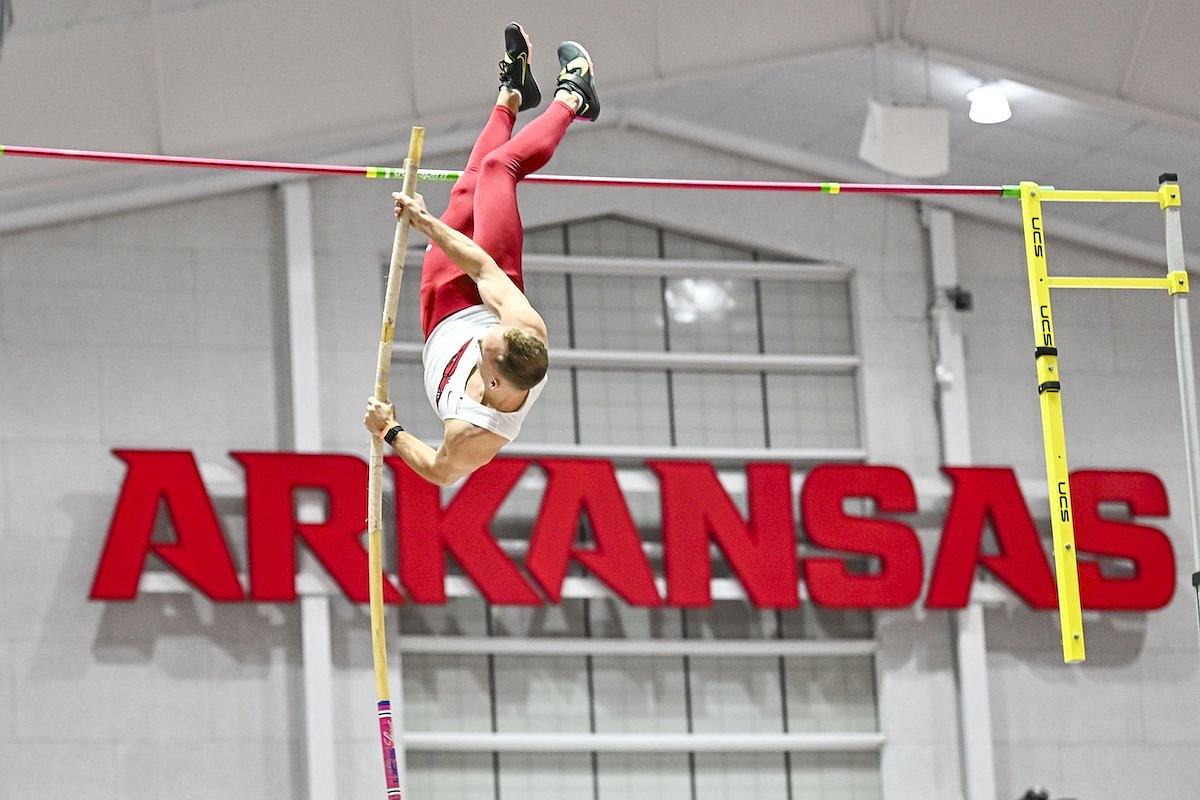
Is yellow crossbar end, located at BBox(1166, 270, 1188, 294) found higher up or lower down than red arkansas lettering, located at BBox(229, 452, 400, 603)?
lower down

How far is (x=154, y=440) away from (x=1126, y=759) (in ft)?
21.5

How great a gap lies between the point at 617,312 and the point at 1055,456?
6270 mm

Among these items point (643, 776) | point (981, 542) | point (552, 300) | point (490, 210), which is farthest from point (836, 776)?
point (490, 210)

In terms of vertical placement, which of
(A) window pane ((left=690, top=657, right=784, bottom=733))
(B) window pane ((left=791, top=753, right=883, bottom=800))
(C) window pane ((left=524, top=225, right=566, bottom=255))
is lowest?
(B) window pane ((left=791, top=753, right=883, bottom=800))

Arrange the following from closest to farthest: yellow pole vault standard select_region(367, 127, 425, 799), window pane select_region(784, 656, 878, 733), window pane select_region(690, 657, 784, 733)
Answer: yellow pole vault standard select_region(367, 127, 425, 799), window pane select_region(690, 657, 784, 733), window pane select_region(784, 656, 878, 733)

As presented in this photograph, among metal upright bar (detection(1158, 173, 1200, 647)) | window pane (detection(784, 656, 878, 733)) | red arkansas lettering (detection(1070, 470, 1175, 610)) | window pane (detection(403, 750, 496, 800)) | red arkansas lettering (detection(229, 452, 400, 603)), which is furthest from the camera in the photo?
red arkansas lettering (detection(1070, 470, 1175, 610))

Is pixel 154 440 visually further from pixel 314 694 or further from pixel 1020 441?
pixel 1020 441

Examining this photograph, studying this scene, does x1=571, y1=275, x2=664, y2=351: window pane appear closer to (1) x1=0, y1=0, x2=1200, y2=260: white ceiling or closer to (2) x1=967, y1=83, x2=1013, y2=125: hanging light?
(1) x1=0, y1=0, x2=1200, y2=260: white ceiling

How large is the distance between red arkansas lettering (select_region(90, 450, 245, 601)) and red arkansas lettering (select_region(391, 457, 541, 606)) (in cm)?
107

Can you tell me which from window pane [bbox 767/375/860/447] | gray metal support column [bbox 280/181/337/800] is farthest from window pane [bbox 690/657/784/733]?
gray metal support column [bbox 280/181/337/800]

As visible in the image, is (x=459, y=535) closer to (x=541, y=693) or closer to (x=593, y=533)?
(x=593, y=533)

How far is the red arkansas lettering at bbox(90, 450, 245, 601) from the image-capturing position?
11.0 m

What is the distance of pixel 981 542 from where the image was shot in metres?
12.5

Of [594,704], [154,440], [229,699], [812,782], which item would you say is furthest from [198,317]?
[812,782]
